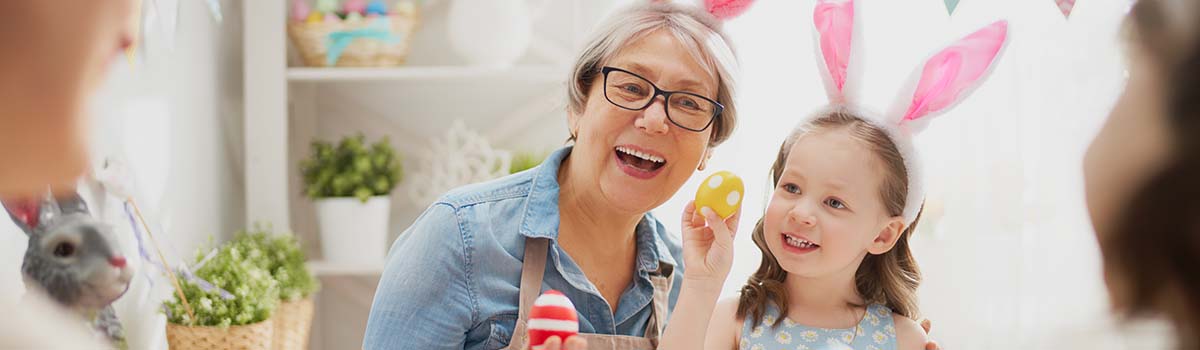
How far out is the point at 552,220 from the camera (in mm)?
1616

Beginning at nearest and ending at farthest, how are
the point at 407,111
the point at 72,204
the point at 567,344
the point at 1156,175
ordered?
the point at 1156,175 → the point at 567,344 → the point at 72,204 → the point at 407,111

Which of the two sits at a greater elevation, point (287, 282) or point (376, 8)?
point (376, 8)

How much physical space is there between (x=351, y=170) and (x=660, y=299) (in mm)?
1270

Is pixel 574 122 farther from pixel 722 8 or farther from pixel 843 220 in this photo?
pixel 843 220

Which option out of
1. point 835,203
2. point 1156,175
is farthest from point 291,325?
point 1156,175

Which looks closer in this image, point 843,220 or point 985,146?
point 843,220

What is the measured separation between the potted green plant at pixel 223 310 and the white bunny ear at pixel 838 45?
4.27 ft

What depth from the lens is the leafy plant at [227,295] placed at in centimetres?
216

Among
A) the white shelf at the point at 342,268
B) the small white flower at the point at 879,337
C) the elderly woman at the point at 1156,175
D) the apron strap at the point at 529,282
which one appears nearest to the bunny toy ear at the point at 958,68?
the small white flower at the point at 879,337

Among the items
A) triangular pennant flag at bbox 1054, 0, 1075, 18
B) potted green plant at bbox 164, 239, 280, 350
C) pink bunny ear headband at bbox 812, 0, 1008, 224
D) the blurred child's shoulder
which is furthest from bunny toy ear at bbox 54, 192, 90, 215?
triangular pennant flag at bbox 1054, 0, 1075, 18

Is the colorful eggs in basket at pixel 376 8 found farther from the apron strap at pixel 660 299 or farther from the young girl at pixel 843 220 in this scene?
the young girl at pixel 843 220

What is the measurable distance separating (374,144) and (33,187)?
2434 mm

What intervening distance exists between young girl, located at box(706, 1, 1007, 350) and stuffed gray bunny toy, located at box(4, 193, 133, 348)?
100 centimetres

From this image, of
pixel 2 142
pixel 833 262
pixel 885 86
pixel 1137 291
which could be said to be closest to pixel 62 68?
pixel 2 142
